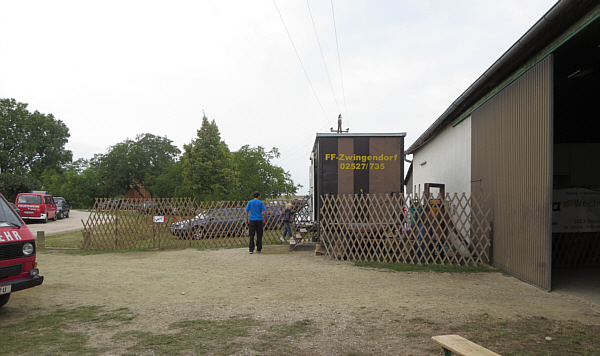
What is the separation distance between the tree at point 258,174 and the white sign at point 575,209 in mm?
21383

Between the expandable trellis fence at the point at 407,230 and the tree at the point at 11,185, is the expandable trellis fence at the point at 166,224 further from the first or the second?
the tree at the point at 11,185

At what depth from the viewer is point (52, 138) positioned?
4909 cm

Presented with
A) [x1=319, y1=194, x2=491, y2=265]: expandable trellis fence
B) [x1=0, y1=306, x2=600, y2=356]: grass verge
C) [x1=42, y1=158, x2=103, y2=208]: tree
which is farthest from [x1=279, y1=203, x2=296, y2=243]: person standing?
[x1=42, y1=158, x2=103, y2=208]: tree

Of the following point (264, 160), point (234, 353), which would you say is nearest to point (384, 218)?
point (234, 353)

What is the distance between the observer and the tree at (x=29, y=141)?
43.6 meters

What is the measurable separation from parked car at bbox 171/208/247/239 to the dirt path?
3.19 meters

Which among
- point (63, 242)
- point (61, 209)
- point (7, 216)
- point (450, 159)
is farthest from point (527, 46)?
point (61, 209)

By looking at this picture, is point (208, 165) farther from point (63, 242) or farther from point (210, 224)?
point (210, 224)

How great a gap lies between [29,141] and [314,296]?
5072 centimetres

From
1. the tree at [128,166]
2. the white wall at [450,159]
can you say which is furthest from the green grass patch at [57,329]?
the tree at [128,166]

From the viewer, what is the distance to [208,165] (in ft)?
74.9

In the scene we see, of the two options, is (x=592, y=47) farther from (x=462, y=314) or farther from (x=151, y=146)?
(x=151, y=146)

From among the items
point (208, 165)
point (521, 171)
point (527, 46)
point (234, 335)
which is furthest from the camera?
point (208, 165)

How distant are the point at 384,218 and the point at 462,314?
4.06 metres
